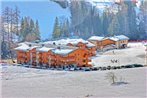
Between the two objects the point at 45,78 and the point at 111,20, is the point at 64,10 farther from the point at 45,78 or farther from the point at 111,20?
the point at 45,78

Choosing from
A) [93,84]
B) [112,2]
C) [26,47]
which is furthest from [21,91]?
[112,2]

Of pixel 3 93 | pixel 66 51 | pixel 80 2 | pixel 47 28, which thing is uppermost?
pixel 80 2

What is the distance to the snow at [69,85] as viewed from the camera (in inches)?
327

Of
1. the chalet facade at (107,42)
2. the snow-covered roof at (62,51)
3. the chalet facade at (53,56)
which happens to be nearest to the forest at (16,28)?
the chalet facade at (107,42)

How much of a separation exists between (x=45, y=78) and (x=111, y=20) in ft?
50.9

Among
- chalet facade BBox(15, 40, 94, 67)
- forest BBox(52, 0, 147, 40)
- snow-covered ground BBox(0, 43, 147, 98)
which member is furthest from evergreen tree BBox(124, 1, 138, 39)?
snow-covered ground BBox(0, 43, 147, 98)

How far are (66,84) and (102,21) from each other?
53.4 feet

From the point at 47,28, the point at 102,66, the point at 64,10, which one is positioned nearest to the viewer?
the point at 102,66

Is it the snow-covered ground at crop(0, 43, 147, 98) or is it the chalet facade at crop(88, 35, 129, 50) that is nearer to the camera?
the snow-covered ground at crop(0, 43, 147, 98)

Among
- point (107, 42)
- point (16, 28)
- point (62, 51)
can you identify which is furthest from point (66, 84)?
point (16, 28)

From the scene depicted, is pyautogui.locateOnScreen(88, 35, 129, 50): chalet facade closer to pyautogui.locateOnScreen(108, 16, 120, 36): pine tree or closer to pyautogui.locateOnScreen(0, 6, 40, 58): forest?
pyautogui.locateOnScreen(0, 6, 40, 58): forest

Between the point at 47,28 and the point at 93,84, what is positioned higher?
the point at 47,28

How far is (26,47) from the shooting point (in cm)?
1556

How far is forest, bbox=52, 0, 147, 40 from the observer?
81.8 ft
